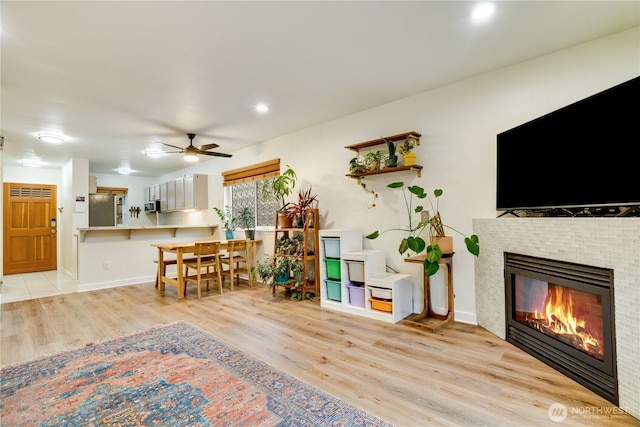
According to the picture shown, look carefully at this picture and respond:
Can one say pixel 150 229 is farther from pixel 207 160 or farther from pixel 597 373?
pixel 597 373

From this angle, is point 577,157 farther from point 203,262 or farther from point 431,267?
point 203,262

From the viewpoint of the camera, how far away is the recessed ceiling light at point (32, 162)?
243 inches

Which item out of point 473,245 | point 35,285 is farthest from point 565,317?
point 35,285

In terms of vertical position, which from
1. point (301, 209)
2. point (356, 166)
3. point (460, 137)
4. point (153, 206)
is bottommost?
point (301, 209)

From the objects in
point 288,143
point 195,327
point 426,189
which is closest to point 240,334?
point 195,327

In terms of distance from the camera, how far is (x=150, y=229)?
18.8 feet

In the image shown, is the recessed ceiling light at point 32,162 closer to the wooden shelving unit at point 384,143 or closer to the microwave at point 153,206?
the microwave at point 153,206

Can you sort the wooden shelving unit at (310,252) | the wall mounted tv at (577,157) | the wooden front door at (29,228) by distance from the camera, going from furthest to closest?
the wooden front door at (29,228)
the wooden shelving unit at (310,252)
the wall mounted tv at (577,157)

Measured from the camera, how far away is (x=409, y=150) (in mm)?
3344

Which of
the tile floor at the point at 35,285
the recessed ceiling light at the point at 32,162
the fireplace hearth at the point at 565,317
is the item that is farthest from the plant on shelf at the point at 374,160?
the recessed ceiling light at the point at 32,162

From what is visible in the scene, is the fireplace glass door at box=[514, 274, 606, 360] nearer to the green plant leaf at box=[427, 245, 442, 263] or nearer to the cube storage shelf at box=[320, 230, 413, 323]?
the green plant leaf at box=[427, 245, 442, 263]

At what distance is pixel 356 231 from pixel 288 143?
6.52ft

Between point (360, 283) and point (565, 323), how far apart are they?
1.95 metres

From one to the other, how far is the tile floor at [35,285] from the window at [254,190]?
9.96 feet
